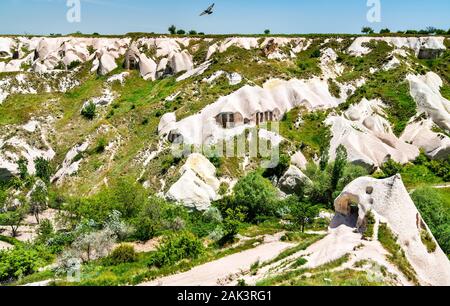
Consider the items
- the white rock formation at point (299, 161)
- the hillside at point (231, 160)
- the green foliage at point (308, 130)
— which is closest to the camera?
the hillside at point (231, 160)

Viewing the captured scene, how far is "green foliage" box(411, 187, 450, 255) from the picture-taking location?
39875 millimetres

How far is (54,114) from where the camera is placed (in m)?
91.8

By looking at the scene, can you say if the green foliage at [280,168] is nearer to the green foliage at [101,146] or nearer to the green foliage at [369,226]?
the green foliage at [101,146]

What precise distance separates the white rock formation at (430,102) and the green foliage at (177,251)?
60.4 metres

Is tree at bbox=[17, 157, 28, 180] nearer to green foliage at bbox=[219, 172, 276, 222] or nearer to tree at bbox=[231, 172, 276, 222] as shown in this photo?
green foliage at bbox=[219, 172, 276, 222]

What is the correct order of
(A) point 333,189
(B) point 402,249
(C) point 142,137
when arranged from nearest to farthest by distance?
(B) point 402,249
(A) point 333,189
(C) point 142,137

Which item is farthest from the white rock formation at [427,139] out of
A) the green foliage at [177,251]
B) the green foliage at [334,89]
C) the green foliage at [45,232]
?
the green foliage at [45,232]

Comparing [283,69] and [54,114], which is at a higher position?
[283,69]

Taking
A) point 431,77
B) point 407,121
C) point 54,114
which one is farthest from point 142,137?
point 431,77

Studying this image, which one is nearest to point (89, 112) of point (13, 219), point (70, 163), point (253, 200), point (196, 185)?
point (70, 163)

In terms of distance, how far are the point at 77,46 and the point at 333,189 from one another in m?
91.9

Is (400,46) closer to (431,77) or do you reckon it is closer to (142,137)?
(431,77)

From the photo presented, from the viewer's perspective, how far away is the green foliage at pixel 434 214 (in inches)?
1570

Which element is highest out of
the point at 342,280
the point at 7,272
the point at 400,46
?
the point at 400,46
